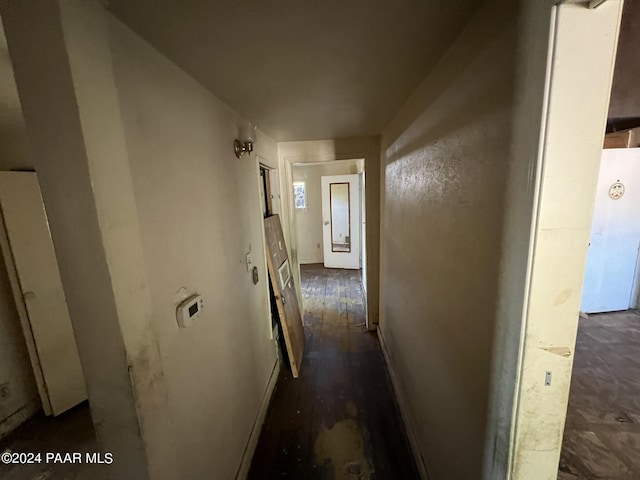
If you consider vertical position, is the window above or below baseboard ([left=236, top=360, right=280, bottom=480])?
above

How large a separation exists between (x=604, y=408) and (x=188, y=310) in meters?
2.82

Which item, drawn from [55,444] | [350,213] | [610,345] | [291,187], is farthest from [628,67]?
[55,444]

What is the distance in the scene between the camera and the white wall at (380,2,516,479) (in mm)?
685

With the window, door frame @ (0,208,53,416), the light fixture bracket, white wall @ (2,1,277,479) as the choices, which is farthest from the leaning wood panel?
the window

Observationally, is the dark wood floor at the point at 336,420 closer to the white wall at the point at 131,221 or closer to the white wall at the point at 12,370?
the white wall at the point at 131,221

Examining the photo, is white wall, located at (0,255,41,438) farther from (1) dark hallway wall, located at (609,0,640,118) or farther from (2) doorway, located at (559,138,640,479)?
(1) dark hallway wall, located at (609,0,640,118)

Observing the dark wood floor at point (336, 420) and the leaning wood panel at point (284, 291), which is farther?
the leaning wood panel at point (284, 291)

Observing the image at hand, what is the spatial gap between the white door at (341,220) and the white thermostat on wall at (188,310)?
13.6ft

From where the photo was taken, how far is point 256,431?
1.68m

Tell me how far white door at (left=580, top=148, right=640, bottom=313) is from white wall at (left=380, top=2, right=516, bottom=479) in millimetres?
2998

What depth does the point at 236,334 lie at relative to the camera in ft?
4.79

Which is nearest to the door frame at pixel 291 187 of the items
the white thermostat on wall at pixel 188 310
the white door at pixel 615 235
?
the white thermostat on wall at pixel 188 310

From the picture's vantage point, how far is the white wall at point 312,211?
5.36m

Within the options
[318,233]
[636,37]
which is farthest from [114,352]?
[318,233]
